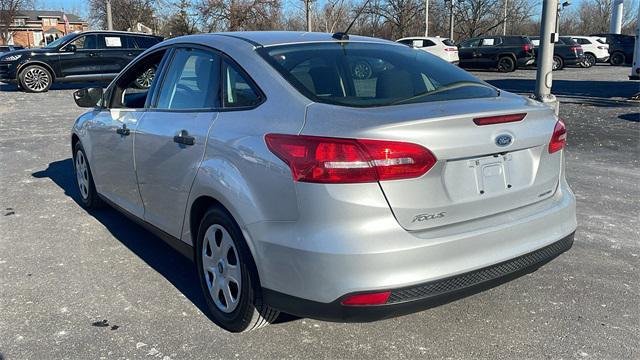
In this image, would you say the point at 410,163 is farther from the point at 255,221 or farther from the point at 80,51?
the point at 80,51

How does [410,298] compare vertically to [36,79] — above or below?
below

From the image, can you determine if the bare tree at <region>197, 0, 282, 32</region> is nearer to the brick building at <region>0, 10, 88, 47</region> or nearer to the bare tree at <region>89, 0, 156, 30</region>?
the bare tree at <region>89, 0, 156, 30</region>

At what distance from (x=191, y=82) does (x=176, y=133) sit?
368 mm

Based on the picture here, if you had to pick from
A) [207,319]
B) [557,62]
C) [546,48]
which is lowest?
[207,319]

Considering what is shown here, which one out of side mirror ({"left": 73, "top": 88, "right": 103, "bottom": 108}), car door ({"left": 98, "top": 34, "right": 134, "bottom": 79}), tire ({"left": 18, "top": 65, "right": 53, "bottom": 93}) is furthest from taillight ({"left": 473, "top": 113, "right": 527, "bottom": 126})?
tire ({"left": 18, "top": 65, "right": 53, "bottom": 93})

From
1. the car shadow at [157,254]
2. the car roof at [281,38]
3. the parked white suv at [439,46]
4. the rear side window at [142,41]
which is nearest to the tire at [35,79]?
the rear side window at [142,41]

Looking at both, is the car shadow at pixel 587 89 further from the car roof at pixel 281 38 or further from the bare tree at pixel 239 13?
the bare tree at pixel 239 13

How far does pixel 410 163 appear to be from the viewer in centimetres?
238

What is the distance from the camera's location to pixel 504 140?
2615mm

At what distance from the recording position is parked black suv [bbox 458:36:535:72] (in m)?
25.2

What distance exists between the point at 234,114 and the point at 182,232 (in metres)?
0.89

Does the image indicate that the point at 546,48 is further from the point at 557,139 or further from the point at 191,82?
the point at 191,82

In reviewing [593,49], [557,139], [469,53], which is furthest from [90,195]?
[593,49]

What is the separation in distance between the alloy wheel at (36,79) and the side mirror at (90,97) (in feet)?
44.2
